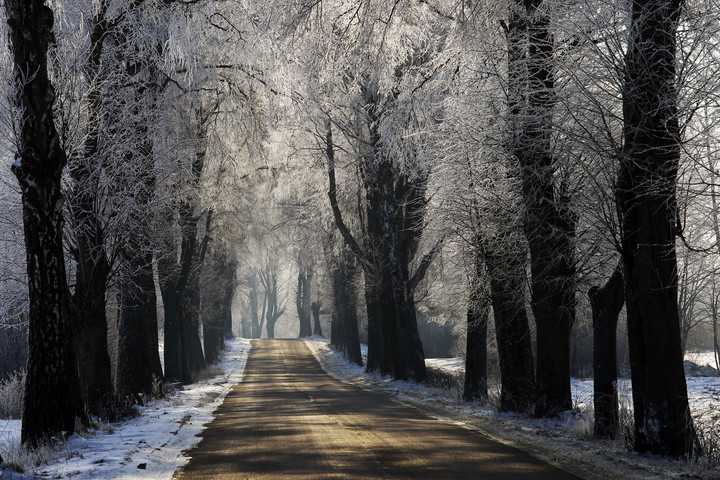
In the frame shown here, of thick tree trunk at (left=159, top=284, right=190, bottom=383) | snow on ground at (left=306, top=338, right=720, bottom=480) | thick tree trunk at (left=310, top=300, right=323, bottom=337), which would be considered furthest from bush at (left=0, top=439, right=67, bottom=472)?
thick tree trunk at (left=310, top=300, right=323, bottom=337)

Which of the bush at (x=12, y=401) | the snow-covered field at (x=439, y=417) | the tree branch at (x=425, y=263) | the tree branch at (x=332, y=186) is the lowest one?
the bush at (x=12, y=401)

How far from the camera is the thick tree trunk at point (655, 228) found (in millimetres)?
8562

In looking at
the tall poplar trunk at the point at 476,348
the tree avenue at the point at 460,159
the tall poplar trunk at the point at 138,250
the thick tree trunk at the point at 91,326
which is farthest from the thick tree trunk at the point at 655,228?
the thick tree trunk at the point at 91,326

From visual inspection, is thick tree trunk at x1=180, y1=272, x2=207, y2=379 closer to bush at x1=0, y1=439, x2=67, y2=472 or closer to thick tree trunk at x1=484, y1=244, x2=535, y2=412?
thick tree trunk at x1=484, y1=244, x2=535, y2=412

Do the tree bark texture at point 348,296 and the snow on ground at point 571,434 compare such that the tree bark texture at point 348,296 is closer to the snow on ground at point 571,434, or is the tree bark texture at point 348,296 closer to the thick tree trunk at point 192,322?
the thick tree trunk at point 192,322

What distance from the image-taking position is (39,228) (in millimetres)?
9414

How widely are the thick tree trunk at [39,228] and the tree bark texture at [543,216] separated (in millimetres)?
7237

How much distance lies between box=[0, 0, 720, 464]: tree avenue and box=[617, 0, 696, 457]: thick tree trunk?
0.03 metres

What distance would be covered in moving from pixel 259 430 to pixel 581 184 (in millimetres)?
6877

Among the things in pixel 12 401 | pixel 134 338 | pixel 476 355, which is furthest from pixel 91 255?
pixel 476 355

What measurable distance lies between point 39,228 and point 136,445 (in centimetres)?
340

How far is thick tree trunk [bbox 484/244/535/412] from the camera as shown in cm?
1389

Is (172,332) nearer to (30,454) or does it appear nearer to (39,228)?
(39,228)

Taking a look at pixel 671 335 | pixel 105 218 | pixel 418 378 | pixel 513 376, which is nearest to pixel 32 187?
pixel 105 218
